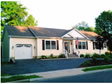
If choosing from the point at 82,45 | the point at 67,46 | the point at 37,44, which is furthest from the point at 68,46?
the point at 37,44

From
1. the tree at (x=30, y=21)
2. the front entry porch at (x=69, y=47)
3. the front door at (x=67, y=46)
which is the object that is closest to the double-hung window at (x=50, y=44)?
the front entry porch at (x=69, y=47)

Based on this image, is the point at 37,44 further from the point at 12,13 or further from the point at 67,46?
the point at 12,13

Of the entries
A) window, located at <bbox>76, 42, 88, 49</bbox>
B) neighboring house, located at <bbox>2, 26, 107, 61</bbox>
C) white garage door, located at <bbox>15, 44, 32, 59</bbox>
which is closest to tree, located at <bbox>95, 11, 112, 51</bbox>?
window, located at <bbox>76, 42, 88, 49</bbox>

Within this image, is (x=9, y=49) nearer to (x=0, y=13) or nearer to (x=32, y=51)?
(x=32, y=51)

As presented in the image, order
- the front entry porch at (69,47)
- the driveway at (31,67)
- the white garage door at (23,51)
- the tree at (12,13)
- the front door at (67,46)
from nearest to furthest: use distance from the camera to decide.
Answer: the driveway at (31,67)
the white garage door at (23,51)
the front entry porch at (69,47)
the front door at (67,46)
the tree at (12,13)

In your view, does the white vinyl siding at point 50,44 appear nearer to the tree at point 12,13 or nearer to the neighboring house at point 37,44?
the neighboring house at point 37,44

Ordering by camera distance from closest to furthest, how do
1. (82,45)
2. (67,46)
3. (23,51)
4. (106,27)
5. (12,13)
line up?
(23,51), (106,27), (67,46), (82,45), (12,13)

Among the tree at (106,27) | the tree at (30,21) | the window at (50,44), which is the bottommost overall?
the window at (50,44)

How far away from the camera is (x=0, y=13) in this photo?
1296 inches

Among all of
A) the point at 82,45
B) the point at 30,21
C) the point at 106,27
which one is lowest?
the point at 82,45

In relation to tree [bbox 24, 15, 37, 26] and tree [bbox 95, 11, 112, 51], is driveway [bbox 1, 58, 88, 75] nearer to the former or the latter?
tree [bbox 95, 11, 112, 51]

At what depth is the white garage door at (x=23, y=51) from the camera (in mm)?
18984

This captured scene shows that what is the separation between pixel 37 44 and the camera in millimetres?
20375

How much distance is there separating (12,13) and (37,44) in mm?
19589
